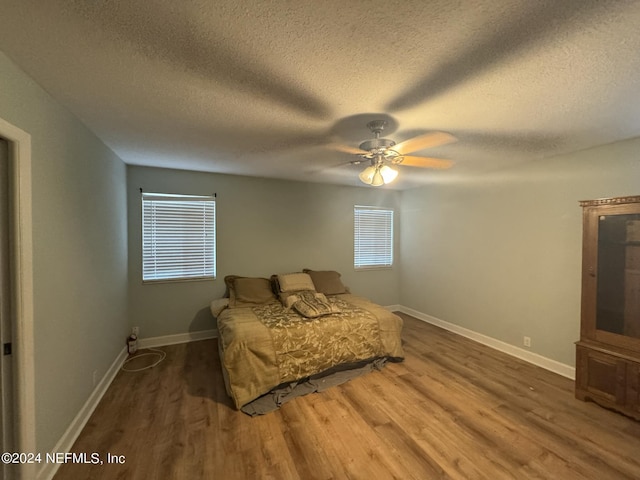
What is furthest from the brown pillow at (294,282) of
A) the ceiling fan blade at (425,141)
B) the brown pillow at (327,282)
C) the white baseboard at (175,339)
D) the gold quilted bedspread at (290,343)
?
the ceiling fan blade at (425,141)

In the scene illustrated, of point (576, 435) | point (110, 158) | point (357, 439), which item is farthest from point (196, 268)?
point (576, 435)

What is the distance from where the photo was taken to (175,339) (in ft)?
12.0

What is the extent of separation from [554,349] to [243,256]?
4066mm

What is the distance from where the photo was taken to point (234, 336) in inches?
95.0

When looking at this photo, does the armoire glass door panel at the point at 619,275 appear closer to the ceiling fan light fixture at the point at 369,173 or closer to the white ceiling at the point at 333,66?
the white ceiling at the point at 333,66

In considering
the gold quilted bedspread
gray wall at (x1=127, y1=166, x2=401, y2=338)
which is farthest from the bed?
gray wall at (x1=127, y1=166, x2=401, y2=338)

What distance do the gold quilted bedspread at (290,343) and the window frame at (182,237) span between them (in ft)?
3.37

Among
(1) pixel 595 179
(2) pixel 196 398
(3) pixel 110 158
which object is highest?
(3) pixel 110 158

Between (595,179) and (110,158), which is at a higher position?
(110,158)

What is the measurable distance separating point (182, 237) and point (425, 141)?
3.30m

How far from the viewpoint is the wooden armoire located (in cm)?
214

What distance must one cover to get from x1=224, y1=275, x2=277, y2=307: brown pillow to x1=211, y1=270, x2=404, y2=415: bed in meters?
0.01

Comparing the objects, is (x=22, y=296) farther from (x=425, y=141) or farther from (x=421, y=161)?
(x=421, y=161)

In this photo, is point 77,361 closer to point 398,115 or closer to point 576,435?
point 398,115
